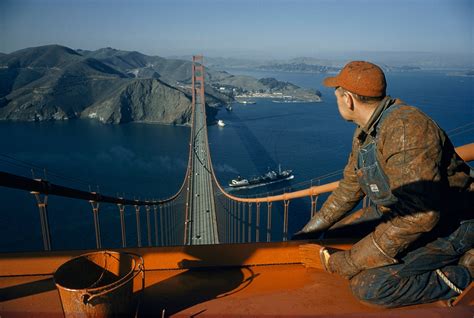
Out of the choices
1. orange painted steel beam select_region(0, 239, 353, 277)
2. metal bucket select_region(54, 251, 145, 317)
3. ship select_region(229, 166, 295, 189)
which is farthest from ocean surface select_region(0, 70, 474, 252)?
metal bucket select_region(54, 251, 145, 317)

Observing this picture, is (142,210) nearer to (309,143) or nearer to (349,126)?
(309,143)

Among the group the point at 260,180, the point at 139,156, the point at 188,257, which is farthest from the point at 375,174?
the point at 139,156

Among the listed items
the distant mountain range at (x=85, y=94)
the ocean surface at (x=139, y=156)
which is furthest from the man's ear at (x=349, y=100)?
the distant mountain range at (x=85, y=94)

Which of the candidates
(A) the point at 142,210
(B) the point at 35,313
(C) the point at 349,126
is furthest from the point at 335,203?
(C) the point at 349,126

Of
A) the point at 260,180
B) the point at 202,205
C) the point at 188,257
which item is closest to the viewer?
the point at 188,257

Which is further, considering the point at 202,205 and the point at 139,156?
the point at 139,156

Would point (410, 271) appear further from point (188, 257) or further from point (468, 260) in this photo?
point (188, 257)

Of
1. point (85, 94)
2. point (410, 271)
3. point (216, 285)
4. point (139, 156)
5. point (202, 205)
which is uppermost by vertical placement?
point (410, 271)
